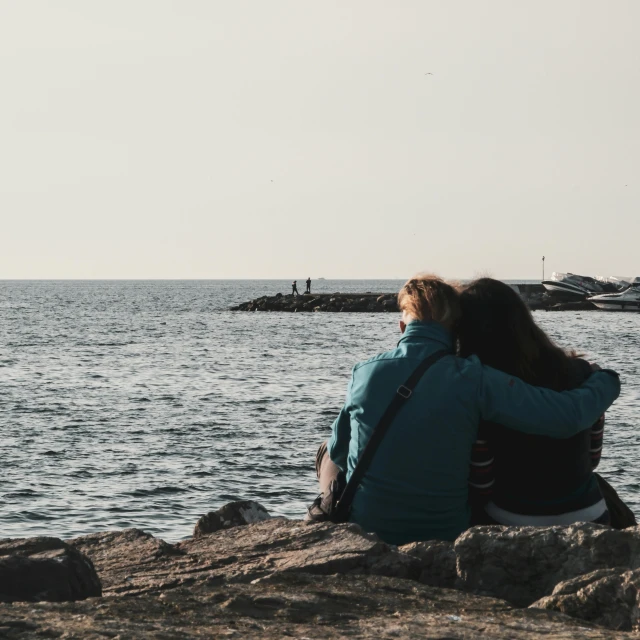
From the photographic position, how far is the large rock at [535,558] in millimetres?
3881

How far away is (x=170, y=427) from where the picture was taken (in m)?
20.0

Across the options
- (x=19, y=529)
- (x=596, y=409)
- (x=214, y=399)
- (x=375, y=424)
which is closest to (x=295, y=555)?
(x=375, y=424)

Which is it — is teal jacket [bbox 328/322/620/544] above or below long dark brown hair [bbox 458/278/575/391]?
below

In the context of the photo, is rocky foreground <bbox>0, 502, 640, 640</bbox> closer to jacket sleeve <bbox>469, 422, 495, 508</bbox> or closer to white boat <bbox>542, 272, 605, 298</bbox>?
jacket sleeve <bbox>469, 422, 495, 508</bbox>

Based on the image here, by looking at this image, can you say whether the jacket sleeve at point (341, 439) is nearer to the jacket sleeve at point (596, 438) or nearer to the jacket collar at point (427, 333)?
the jacket collar at point (427, 333)

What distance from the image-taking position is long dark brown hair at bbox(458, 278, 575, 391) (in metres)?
4.29

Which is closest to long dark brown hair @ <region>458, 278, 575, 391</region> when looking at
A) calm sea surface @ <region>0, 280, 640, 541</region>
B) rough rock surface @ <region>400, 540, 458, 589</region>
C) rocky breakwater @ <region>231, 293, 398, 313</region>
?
rough rock surface @ <region>400, 540, 458, 589</region>

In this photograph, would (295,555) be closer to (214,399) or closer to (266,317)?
(214,399)

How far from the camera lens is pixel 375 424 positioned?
4191 millimetres

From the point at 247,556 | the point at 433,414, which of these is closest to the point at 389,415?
the point at 433,414

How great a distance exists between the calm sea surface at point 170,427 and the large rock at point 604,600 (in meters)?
8.23

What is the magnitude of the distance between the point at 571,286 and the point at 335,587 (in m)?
84.4

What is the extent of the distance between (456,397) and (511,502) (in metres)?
0.65

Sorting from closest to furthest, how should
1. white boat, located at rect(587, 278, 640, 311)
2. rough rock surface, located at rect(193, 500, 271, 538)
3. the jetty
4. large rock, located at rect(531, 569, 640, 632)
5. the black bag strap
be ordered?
large rock, located at rect(531, 569, 640, 632)
the black bag strap
rough rock surface, located at rect(193, 500, 271, 538)
white boat, located at rect(587, 278, 640, 311)
the jetty
